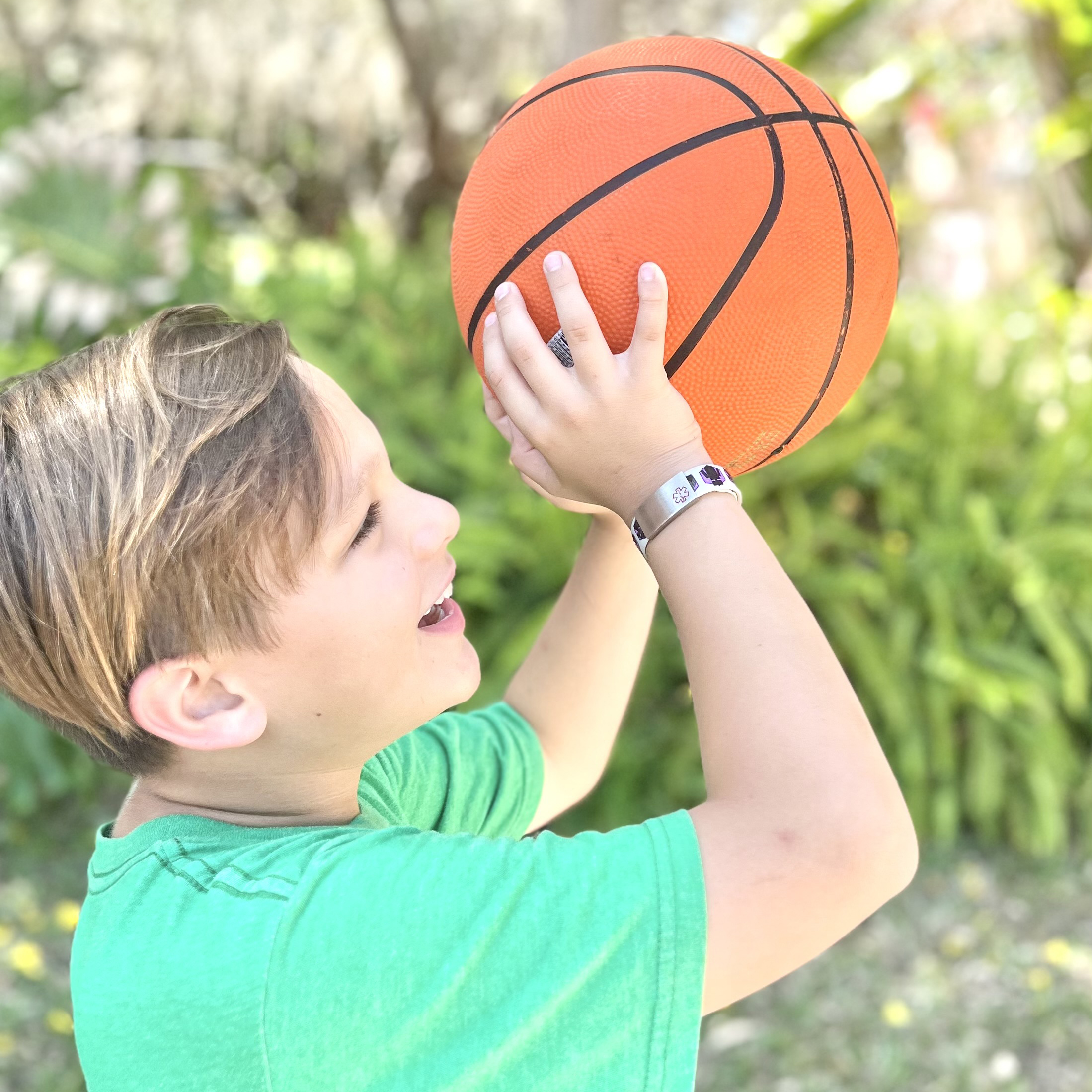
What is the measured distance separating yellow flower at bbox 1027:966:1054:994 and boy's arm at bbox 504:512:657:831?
2.84 metres

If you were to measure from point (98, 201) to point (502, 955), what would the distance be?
5.79 metres

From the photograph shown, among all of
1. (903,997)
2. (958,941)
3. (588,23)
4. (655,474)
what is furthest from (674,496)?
(588,23)

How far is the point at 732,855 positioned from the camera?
3.87ft

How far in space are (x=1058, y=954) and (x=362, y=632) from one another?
3.79 metres

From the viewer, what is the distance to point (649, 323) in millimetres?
1380

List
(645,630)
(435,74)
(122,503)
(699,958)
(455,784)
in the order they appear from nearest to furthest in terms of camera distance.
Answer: (699,958) → (122,503) → (455,784) → (645,630) → (435,74)

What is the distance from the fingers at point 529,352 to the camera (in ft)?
4.48

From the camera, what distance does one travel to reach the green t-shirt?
3.80ft

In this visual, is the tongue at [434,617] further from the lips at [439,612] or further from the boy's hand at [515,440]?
the boy's hand at [515,440]

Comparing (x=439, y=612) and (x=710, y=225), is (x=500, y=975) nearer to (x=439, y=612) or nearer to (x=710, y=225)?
(x=439, y=612)

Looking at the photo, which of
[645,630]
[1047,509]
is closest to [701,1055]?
[645,630]

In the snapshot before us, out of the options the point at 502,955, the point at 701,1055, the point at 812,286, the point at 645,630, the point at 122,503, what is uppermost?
the point at 122,503

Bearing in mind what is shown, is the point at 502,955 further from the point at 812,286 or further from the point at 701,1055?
the point at 701,1055

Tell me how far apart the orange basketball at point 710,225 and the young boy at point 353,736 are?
0.14 meters
